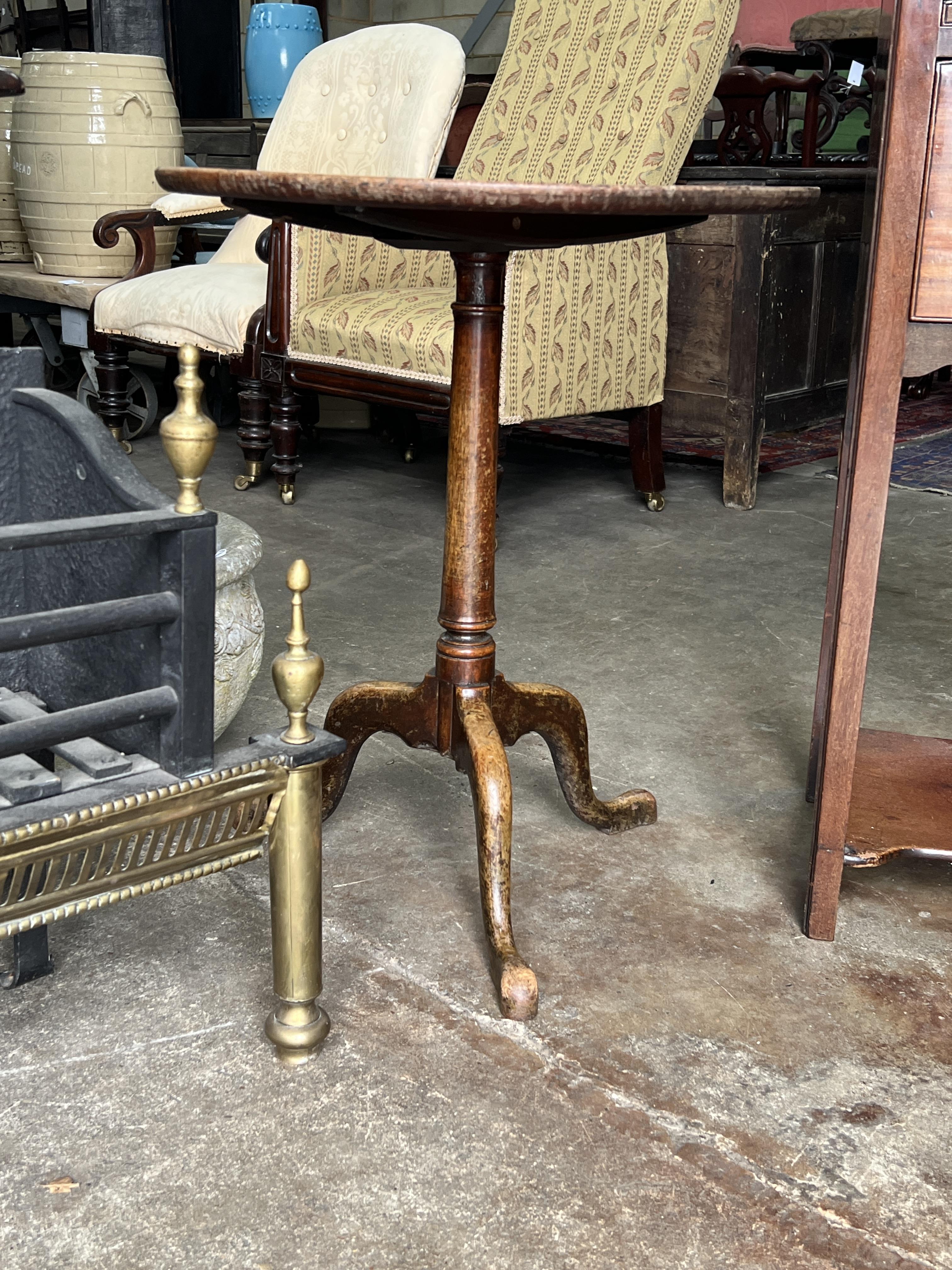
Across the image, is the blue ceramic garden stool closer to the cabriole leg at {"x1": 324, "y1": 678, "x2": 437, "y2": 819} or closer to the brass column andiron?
the cabriole leg at {"x1": 324, "y1": 678, "x2": 437, "y2": 819}

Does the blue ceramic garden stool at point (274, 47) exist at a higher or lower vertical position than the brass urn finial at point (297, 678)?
higher

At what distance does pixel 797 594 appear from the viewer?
2.70 metres

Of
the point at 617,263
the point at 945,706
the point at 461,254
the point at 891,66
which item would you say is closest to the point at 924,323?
the point at 891,66

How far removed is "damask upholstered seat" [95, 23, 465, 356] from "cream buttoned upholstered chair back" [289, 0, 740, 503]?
20 cm

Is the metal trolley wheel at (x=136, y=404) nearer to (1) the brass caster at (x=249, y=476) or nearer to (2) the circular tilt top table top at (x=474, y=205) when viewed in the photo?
(1) the brass caster at (x=249, y=476)

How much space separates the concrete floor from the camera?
3.26ft

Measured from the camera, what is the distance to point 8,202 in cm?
463

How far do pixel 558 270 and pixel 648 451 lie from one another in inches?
25.8

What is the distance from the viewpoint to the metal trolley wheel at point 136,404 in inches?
163

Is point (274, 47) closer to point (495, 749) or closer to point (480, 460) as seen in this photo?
point (480, 460)

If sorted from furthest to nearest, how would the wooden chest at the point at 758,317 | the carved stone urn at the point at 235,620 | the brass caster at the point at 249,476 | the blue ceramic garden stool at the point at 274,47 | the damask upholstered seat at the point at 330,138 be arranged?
1. the blue ceramic garden stool at the point at 274,47
2. the brass caster at the point at 249,476
3. the wooden chest at the point at 758,317
4. the damask upholstered seat at the point at 330,138
5. the carved stone urn at the point at 235,620

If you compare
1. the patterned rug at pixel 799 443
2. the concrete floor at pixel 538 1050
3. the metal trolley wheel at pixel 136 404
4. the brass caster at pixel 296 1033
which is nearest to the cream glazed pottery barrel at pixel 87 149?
the metal trolley wheel at pixel 136 404

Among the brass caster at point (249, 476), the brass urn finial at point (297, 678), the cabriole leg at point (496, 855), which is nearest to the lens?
the brass urn finial at point (297, 678)

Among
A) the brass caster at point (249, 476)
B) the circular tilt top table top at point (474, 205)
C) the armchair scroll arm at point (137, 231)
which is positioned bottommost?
the brass caster at point (249, 476)
